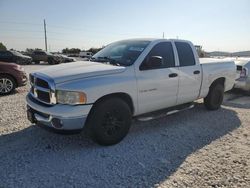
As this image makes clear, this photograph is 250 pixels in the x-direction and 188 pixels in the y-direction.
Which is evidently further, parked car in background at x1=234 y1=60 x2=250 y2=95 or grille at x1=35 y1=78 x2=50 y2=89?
parked car in background at x1=234 y1=60 x2=250 y2=95

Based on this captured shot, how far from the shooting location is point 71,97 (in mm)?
3859

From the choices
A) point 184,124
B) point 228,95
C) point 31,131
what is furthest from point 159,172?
point 228,95

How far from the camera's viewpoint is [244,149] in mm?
4496

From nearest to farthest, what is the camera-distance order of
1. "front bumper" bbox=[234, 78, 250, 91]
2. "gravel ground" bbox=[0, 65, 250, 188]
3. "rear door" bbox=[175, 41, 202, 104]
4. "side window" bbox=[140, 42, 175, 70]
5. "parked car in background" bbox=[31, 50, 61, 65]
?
"gravel ground" bbox=[0, 65, 250, 188], "side window" bbox=[140, 42, 175, 70], "rear door" bbox=[175, 41, 202, 104], "front bumper" bbox=[234, 78, 250, 91], "parked car in background" bbox=[31, 50, 61, 65]

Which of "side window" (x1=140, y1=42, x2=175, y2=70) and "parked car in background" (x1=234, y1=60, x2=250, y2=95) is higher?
Answer: "side window" (x1=140, y1=42, x2=175, y2=70)

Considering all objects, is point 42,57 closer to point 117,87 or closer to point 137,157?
point 117,87

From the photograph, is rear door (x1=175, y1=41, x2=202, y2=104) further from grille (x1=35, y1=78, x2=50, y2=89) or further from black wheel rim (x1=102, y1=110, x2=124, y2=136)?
grille (x1=35, y1=78, x2=50, y2=89)

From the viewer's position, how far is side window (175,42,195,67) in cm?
561

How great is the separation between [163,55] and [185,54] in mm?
769

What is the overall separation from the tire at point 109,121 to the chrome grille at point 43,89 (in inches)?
26.5

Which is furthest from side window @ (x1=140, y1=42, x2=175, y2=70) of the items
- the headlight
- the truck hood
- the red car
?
the red car

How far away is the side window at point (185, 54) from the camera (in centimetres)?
561

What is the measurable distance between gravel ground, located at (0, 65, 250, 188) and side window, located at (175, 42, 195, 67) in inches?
52.6

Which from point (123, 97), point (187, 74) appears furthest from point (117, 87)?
point (187, 74)
